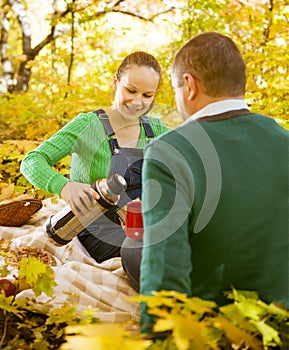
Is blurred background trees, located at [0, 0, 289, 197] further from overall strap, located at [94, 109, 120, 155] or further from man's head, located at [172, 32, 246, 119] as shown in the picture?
man's head, located at [172, 32, 246, 119]

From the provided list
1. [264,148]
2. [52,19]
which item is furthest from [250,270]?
[52,19]

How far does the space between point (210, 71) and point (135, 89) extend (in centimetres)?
119

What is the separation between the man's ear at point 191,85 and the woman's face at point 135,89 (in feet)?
3.65

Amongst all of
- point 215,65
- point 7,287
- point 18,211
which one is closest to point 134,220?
point 7,287

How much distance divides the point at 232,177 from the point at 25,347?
95cm

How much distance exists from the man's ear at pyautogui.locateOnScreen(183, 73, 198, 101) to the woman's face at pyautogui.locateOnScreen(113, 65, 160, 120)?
3.65ft

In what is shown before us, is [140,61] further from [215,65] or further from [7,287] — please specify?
[7,287]

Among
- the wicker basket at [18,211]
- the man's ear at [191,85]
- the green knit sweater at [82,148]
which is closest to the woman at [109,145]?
the green knit sweater at [82,148]

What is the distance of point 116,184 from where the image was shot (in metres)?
2.40

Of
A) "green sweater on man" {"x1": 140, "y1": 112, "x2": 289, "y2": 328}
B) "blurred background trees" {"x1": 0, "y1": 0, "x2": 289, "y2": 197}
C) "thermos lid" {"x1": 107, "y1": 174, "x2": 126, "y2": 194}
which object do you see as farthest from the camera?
"blurred background trees" {"x1": 0, "y1": 0, "x2": 289, "y2": 197}

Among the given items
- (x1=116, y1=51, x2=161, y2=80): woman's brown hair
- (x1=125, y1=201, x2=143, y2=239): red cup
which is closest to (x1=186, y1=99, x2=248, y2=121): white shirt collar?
(x1=125, y1=201, x2=143, y2=239): red cup

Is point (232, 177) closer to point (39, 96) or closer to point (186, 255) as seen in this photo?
point (186, 255)

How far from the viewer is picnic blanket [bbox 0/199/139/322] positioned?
2260mm

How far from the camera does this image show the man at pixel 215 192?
1.56 m
